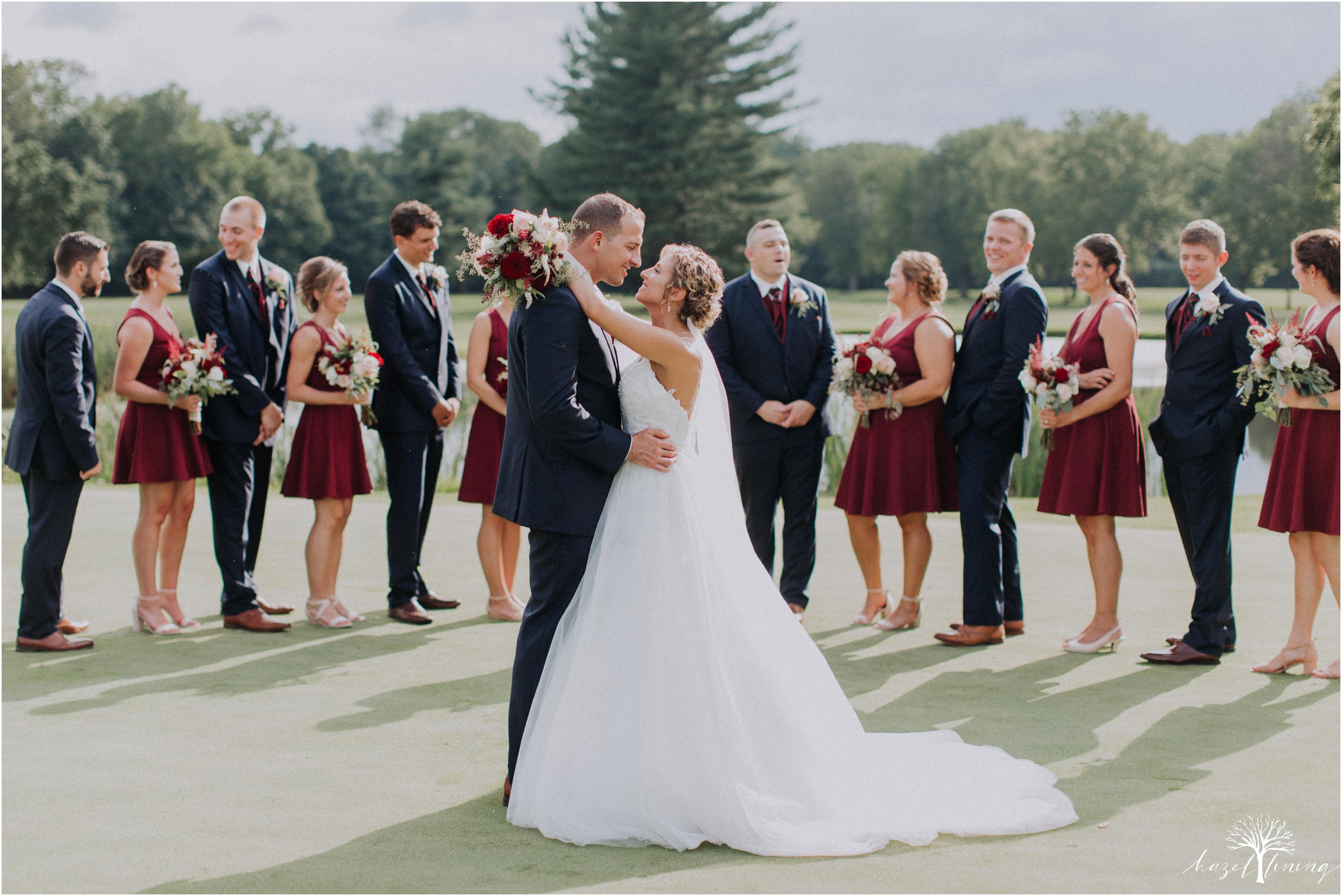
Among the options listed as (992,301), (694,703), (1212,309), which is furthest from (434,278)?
(1212,309)

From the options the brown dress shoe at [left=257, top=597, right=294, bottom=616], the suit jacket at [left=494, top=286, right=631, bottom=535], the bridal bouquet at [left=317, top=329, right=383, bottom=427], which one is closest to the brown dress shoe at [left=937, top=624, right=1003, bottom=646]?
the suit jacket at [left=494, top=286, right=631, bottom=535]

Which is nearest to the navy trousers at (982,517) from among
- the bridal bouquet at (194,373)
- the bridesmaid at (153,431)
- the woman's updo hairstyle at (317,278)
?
the woman's updo hairstyle at (317,278)

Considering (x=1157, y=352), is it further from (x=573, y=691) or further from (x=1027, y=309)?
(x=573, y=691)

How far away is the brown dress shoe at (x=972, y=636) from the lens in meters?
6.25

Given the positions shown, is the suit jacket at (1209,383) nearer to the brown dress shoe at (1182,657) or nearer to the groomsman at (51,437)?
the brown dress shoe at (1182,657)

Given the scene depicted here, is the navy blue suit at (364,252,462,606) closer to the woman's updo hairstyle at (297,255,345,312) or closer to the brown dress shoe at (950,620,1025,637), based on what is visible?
the woman's updo hairstyle at (297,255,345,312)

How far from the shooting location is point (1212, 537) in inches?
230

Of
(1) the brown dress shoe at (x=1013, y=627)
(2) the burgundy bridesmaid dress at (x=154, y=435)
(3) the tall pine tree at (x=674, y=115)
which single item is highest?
(3) the tall pine tree at (x=674, y=115)

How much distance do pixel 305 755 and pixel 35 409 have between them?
2.62 m

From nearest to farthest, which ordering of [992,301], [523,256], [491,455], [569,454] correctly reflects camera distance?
[523,256] < [569,454] < [992,301] < [491,455]

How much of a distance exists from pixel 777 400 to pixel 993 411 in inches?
50.0

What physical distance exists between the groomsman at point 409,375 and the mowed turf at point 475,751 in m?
0.44

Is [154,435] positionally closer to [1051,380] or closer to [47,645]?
[47,645]

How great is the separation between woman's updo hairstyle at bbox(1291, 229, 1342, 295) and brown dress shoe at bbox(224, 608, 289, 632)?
17.5 feet
